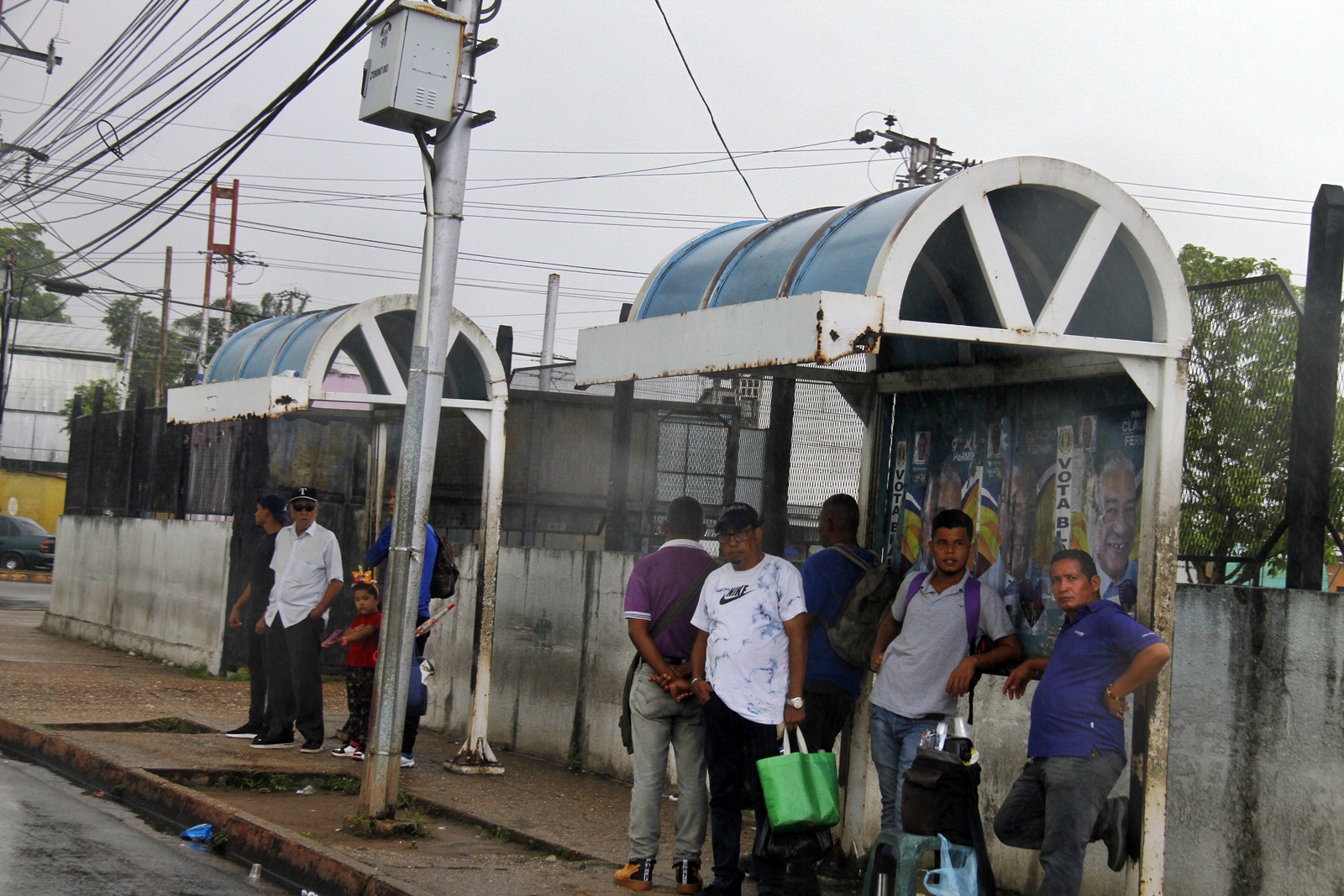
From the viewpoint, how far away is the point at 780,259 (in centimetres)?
627

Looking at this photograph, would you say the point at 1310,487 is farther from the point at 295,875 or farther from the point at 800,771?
the point at 295,875

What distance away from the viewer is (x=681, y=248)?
7.32 m

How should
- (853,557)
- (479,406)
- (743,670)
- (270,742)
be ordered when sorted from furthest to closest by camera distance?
(270,742), (479,406), (853,557), (743,670)

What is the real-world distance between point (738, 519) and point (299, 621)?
4619 mm

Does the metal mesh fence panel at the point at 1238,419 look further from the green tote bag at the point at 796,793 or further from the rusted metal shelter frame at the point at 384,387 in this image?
the rusted metal shelter frame at the point at 384,387

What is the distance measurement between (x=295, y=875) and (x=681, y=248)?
146 inches

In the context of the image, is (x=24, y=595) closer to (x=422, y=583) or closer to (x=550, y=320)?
(x=550, y=320)

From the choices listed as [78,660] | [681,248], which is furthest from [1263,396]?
[78,660]

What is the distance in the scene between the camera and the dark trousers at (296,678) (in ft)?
31.2

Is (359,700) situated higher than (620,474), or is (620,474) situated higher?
(620,474)

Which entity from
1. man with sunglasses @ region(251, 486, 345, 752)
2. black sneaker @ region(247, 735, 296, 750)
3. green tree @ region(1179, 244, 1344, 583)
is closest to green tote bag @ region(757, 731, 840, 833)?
green tree @ region(1179, 244, 1344, 583)

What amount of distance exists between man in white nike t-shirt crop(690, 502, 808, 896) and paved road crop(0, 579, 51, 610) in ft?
59.3

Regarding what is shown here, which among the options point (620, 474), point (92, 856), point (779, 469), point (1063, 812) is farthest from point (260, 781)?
point (1063, 812)

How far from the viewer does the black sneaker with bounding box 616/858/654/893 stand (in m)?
6.20
